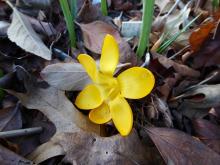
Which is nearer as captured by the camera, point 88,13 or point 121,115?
point 121,115

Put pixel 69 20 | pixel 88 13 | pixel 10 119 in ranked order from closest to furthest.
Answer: pixel 10 119 < pixel 69 20 < pixel 88 13

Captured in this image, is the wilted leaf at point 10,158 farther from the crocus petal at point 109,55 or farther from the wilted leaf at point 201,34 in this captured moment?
the wilted leaf at point 201,34

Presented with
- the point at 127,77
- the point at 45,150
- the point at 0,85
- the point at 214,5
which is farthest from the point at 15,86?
the point at 214,5

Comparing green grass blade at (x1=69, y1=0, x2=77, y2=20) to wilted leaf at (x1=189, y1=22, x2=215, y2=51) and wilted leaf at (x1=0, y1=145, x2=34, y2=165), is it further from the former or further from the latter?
wilted leaf at (x1=0, y1=145, x2=34, y2=165)

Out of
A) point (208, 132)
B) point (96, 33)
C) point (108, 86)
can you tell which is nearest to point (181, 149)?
point (208, 132)

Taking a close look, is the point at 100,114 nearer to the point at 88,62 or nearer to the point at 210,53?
the point at 88,62

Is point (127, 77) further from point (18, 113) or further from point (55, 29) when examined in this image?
point (55, 29)

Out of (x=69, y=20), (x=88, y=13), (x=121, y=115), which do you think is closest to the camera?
(x=121, y=115)
